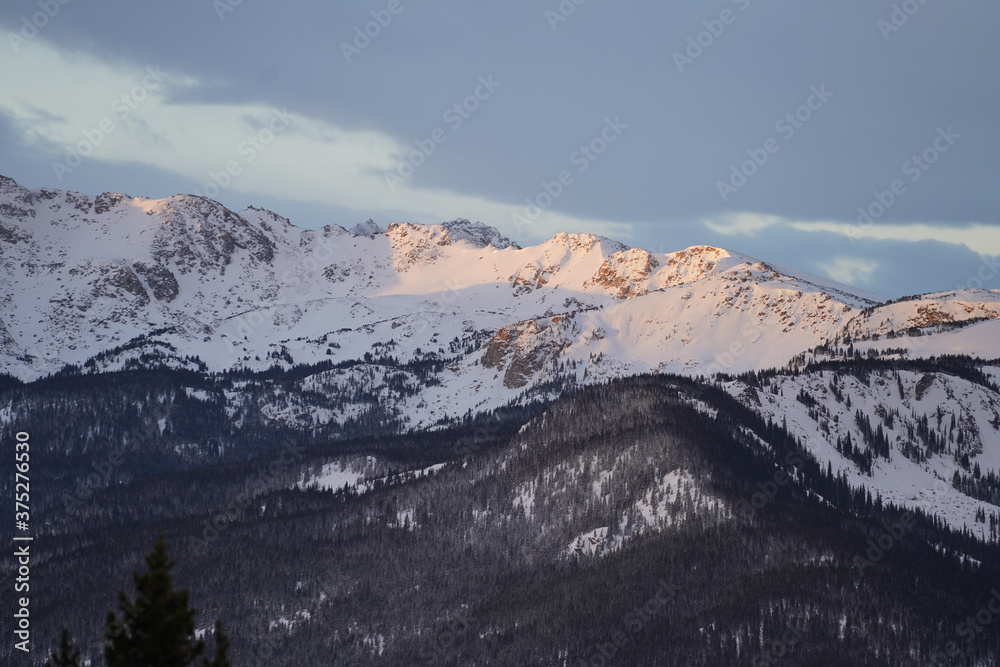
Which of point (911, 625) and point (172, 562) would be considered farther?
point (911, 625)

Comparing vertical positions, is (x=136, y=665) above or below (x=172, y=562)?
below

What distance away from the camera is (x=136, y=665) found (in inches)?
2100

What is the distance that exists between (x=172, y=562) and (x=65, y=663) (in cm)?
544

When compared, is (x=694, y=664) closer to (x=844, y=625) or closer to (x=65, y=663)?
(x=844, y=625)

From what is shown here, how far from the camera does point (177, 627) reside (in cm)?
5294

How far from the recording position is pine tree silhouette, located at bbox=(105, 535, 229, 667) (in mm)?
52128

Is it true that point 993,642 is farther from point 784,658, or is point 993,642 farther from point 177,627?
point 177,627

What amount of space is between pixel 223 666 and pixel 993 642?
554 feet

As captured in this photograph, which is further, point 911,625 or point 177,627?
point 911,625

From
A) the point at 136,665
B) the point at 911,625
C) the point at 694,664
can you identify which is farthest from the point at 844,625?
the point at 136,665

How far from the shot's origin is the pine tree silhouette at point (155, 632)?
5213 centimetres

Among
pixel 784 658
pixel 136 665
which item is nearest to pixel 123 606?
pixel 136 665

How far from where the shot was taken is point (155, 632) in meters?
53.5

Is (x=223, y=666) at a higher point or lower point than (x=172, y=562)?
lower
